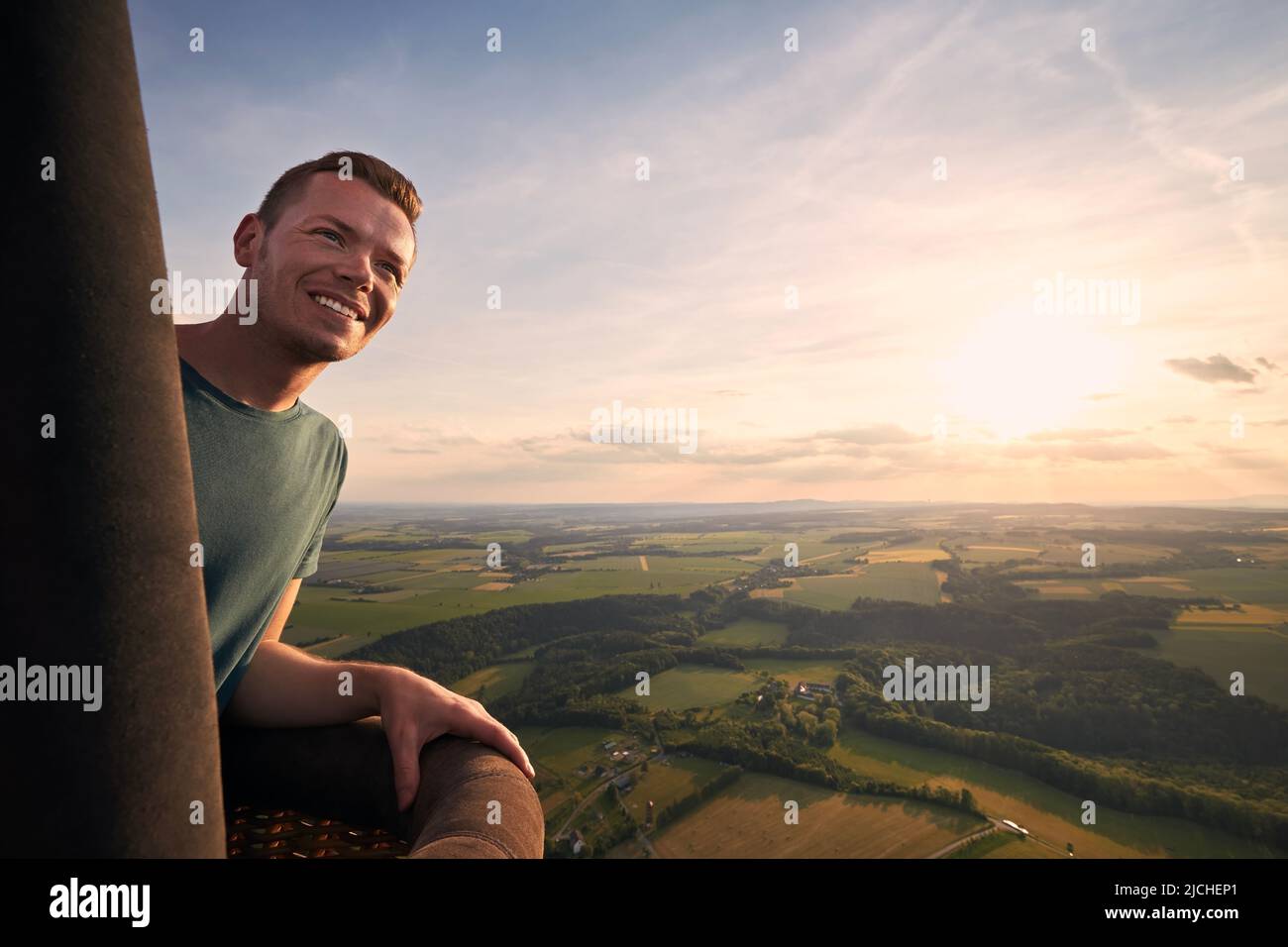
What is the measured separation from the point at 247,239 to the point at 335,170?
1.44ft

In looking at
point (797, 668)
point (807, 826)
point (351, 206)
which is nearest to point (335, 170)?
point (351, 206)

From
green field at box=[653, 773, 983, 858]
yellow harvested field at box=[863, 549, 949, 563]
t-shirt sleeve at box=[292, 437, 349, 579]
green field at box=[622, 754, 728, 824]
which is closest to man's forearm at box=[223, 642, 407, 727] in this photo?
t-shirt sleeve at box=[292, 437, 349, 579]

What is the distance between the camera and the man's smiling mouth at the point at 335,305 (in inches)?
89.8

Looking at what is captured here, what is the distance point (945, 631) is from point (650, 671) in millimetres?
34075

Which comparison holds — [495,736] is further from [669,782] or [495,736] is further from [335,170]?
→ [669,782]

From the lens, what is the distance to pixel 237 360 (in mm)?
2311

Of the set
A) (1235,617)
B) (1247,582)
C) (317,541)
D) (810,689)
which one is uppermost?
(317,541)

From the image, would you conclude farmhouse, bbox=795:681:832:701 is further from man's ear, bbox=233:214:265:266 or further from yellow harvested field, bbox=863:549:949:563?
man's ear, bbox=233:214:265:266

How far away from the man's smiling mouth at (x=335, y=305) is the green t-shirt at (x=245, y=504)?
0.46 meters

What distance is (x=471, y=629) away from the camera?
59469 mm

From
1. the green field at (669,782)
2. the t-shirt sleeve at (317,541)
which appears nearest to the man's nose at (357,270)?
the t-shirt sleeve at (317,541)
